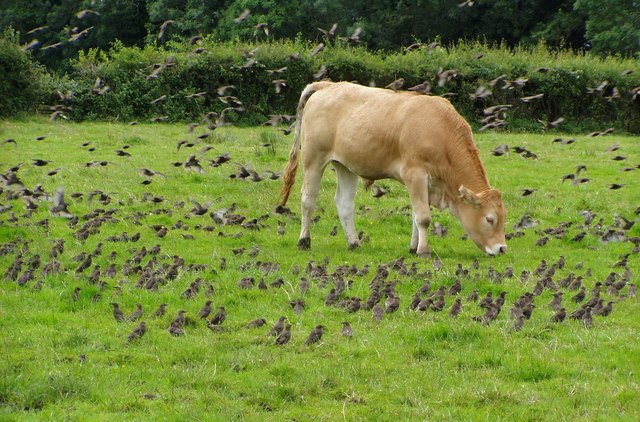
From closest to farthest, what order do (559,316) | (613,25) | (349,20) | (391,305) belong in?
1. (559,316)
2. (391,305)
3. (613,25)
4. (349,20)

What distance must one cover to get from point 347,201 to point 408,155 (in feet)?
4.44

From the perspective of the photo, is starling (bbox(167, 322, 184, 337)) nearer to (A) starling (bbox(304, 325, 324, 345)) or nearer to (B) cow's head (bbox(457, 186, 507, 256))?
(A) starling (bbox(304, 325, 324, 345))

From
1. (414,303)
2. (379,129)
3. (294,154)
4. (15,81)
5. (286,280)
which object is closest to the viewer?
(414,303)

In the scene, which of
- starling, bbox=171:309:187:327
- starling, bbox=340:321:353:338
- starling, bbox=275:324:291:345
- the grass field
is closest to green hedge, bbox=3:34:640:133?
the grass field

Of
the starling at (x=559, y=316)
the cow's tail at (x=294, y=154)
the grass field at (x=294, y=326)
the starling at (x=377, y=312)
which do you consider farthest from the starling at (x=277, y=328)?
the cow's tail at (x=294, y=154)

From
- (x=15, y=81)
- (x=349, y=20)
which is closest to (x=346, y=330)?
(x=15, y=81)

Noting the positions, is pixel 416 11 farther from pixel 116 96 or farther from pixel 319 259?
pixel 319 259

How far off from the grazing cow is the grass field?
1.63 ft

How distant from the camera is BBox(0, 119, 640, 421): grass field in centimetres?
822

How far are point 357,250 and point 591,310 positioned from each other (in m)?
4.74

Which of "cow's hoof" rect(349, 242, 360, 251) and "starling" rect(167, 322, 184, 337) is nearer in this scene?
"starling" rect(167, 322, 184, 337)

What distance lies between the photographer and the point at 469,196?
14.1 metres

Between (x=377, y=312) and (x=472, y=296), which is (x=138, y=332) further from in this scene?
(x=472, y=296)

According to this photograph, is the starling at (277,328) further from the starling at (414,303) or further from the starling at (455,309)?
the starling at (455,309)
